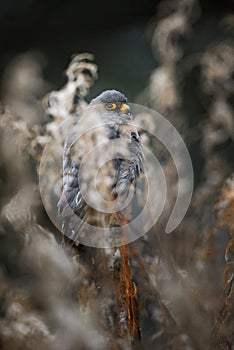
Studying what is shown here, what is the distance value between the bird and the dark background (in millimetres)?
126

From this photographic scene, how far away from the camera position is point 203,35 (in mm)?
1432

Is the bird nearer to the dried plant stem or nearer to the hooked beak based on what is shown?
the hooked beak

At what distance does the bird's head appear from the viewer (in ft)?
4.60

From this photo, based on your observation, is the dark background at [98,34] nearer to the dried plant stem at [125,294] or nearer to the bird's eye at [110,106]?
the bird's eye at [110,106]

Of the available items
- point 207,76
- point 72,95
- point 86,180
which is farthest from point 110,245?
point 207,76

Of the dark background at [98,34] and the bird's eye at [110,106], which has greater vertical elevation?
the dark background at [98,34]

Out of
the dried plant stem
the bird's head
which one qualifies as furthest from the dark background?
the dried plant stem

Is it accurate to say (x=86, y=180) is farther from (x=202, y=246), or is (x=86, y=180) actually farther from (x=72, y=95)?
(x=202, y=246)

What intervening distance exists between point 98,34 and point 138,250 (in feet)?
2.37

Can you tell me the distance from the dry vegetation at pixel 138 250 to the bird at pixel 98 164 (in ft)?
0.15

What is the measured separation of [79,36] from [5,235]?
694 millimetres

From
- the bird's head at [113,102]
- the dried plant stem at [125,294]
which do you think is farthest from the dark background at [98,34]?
the dried plant stem at [125,294]

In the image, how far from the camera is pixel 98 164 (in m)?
1.29

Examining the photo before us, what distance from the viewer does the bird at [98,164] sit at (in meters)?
1.28
